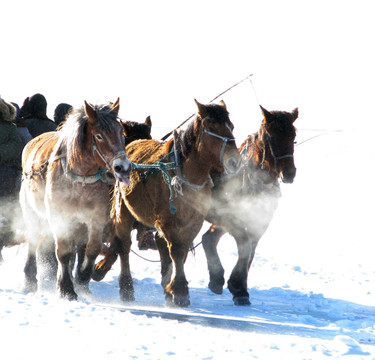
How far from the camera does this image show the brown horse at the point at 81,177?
6910 mm

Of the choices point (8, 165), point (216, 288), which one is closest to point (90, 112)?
point (8, 165)

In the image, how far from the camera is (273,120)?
832cm

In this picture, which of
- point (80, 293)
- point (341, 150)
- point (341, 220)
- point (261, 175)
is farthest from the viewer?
point (341, 150)

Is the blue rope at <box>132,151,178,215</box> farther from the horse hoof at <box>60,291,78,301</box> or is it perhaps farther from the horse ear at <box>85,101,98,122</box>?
the horse hoof at <box>60,291,78,301</box>

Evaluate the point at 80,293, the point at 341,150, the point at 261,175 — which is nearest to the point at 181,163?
the point at 261,175

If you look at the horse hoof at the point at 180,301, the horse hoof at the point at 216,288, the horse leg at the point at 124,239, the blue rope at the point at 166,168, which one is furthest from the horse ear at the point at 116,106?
the horse hoof at the point at 216,288

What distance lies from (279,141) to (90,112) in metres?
2.50

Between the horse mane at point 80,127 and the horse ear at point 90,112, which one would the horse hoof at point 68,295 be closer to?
the horse mane at point 80,127

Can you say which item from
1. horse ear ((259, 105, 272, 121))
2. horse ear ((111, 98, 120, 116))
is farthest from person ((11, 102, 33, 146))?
horse ear ((259, 105, 272, 121))

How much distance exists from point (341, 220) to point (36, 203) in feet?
41.2

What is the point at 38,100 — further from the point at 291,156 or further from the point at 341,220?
the point at 341,220

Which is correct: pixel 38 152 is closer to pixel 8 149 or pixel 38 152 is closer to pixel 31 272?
pixel 8 149

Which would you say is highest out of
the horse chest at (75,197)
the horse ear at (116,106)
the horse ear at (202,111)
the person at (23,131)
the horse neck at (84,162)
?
the person at (23,131)

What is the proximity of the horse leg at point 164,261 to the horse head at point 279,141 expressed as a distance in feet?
5.64
